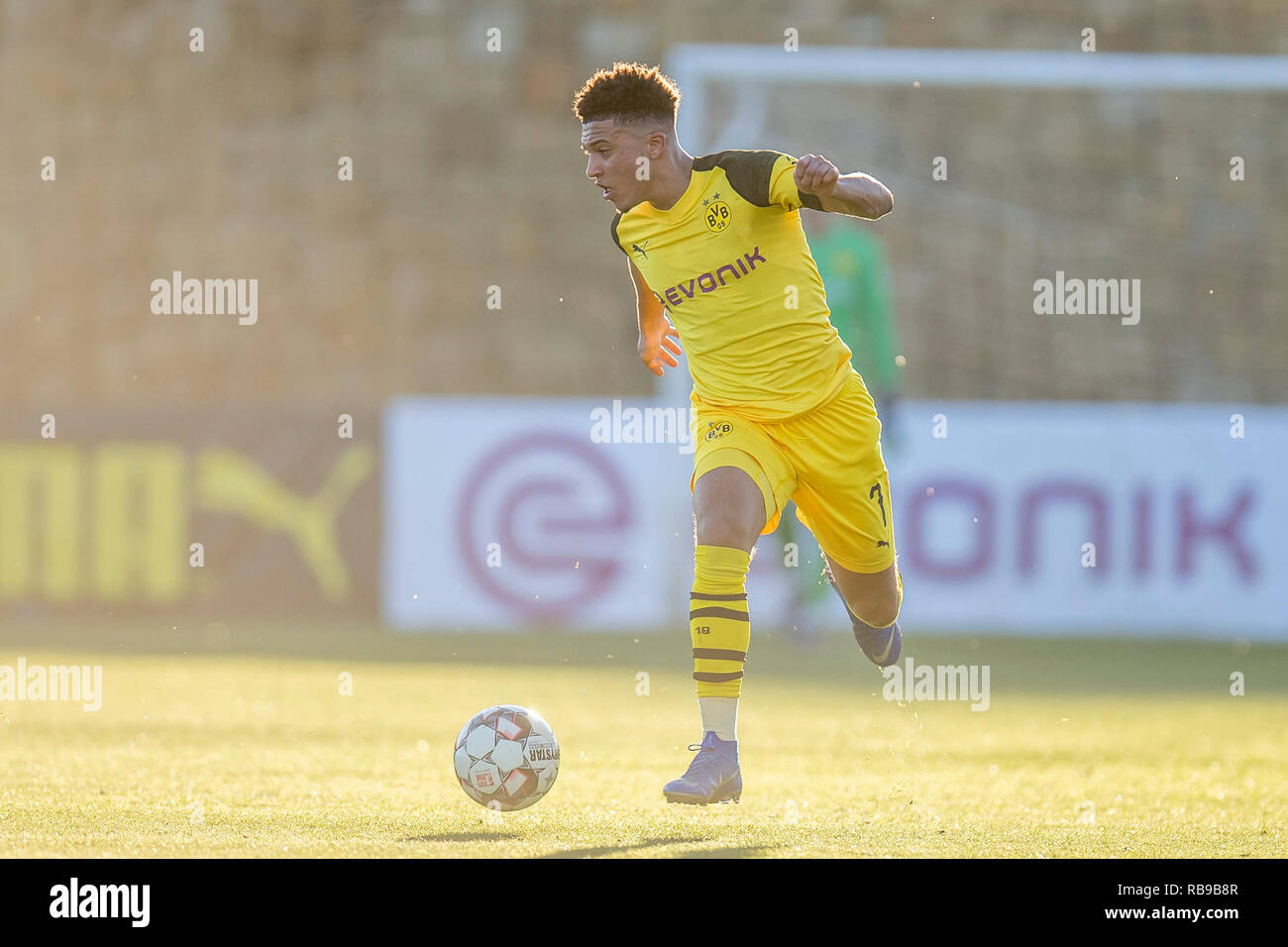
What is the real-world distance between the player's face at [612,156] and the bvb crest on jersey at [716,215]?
9.4 inches

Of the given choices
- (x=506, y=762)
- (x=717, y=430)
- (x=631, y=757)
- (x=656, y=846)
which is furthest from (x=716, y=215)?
(x=631, y=757)

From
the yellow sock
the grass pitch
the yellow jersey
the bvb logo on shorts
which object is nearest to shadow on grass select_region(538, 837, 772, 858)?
the grass pitch

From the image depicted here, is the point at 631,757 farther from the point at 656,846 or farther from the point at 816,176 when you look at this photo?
the point at 816,176

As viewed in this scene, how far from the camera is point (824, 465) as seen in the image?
207 inches

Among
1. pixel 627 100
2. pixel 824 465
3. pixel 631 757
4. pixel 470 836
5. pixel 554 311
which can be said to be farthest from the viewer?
pixel 554 311

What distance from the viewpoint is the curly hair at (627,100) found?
4.97 m

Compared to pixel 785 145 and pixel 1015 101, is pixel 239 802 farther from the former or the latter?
pixel 1015 101

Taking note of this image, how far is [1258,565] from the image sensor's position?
38.8ft

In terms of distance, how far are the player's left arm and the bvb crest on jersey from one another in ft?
1.22

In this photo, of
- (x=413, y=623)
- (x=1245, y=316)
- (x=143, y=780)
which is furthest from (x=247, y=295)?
(x=143, y=780)

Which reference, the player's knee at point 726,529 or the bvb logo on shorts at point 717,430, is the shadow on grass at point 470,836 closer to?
the player's knee at point 726,529

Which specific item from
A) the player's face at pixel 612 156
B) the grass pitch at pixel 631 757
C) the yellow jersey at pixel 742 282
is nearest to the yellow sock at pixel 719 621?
the grass pitch at pixel 631 757

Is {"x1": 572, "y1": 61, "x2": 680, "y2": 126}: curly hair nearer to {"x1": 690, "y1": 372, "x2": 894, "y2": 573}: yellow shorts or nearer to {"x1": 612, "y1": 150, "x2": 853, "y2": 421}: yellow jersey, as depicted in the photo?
{"x1": 612, "y1": 150, "x2": 853, "y2": 421}: yellow jersey

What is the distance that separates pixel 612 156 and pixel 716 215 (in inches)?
14.0
